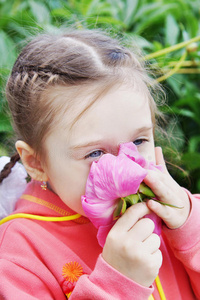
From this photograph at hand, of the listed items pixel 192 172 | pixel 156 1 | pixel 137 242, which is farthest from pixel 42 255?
pixel 156 1

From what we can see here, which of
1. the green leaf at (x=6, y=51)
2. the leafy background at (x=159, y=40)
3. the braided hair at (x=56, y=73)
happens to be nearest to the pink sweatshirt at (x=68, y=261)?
the braided hair at (x=56, y=73)

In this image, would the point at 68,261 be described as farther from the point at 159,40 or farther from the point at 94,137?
the point at 159,40

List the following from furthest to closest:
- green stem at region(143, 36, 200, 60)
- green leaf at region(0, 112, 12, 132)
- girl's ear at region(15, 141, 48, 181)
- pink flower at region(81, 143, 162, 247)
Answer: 1. green stem at region(143, 36, 200, 60)
2. green leaf at region(0, 112, 12, 132)
3. girl's ear at region(15, 141, 48, 181)
4. pink flower at region(81, 143, 162, 247)

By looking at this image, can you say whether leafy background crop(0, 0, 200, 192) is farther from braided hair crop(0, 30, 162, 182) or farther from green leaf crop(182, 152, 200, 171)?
braided hair crop(0, 30, 162, 182)

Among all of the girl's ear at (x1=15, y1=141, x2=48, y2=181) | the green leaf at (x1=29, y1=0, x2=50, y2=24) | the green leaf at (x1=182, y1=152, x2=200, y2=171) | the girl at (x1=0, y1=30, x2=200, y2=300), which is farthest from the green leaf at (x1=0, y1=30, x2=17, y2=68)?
the green leaf at (x1=182, y1=152, x2=200, y2=171)

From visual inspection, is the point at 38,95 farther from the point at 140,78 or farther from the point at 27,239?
the point at 27,239

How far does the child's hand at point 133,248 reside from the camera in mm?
1159

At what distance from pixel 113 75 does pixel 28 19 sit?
0.77m

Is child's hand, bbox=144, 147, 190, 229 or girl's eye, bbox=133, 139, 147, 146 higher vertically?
girl's eye, bbox=133, 139, 147, 146

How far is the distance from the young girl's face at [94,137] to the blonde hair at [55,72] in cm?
5

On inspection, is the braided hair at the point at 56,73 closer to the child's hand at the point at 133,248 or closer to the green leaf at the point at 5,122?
the green leaf at the point at 5,122

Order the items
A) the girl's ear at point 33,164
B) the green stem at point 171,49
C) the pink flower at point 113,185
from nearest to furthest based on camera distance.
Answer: the pink flower at point 113,185 < the girl's ear at point 33,164 < the green stem at point 171,49

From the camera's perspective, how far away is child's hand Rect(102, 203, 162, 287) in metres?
1.16

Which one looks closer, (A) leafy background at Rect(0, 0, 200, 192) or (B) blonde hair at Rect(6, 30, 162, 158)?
(B) blonde hair at Rect(6, 30, 162, 158)
